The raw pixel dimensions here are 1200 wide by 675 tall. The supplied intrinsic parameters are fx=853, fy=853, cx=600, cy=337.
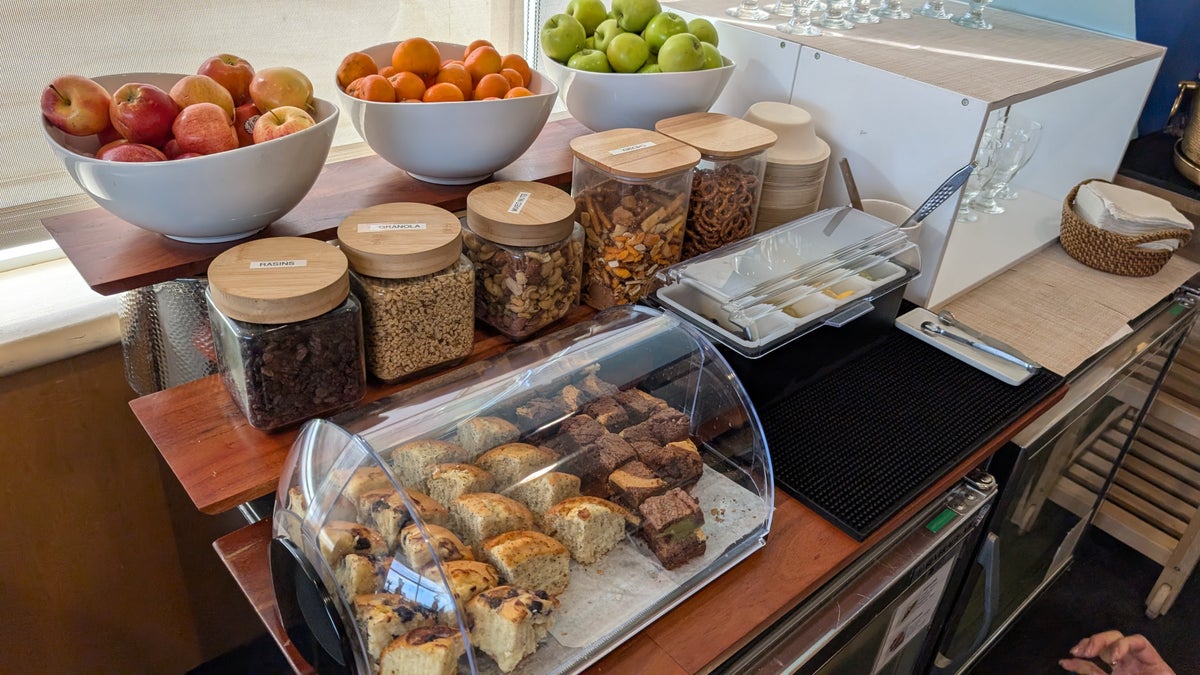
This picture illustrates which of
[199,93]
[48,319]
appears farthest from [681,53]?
[48,319]

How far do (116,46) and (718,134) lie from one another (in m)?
0.91

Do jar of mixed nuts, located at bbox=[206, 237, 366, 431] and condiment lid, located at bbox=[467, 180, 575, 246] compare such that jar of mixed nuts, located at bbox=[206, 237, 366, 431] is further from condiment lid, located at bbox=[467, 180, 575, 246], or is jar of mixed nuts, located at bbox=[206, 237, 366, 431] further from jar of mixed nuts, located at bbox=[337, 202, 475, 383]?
condiment lid, located at bbox=[467, 180, 575, 246]

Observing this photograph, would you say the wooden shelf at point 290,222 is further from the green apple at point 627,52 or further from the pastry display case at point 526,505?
the pastry display case at point 526,505

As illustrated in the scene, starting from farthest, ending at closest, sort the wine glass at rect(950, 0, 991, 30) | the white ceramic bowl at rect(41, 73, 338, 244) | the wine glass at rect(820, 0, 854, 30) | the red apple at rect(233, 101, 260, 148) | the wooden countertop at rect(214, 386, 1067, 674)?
the wine glass at rect(950, 0, 991, 30), the wine glass at rect(820, 0, 854, 30), the red apple at rect(233, 101, 260, 148), the white ceramic bowl at rect(41, 73, 338, 244), the wooden countertop at rect(214, 386, 1067, 674)

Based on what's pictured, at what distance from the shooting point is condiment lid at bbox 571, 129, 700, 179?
1.12 metres

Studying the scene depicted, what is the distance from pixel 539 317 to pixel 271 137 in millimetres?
396

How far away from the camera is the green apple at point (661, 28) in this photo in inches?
52.4

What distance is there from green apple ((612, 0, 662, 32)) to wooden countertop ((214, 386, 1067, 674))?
78 centimetres

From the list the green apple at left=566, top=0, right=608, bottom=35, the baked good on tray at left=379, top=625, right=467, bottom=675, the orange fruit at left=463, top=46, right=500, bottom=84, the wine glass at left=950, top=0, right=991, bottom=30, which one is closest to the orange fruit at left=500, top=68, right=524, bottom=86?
the orange fruit at left=463, top=46, right=500, bottom=84

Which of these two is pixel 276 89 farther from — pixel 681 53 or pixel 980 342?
pixel 980 342

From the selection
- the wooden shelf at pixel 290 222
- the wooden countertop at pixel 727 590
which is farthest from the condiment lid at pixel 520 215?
the wooden countertop at pixel 727 590

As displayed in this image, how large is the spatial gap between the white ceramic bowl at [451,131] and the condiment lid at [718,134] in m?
0.20

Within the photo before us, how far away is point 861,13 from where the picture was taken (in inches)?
63.0

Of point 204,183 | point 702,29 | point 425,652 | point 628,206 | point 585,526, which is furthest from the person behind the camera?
point 702,29
